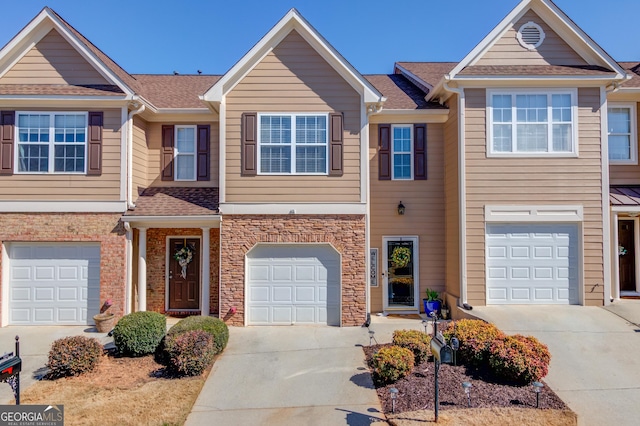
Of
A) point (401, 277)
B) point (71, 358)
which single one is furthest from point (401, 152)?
point (71, 358)

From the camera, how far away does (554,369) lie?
7.34m

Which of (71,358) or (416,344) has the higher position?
(416,344)

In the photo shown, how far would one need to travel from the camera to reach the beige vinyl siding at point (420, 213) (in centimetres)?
1210

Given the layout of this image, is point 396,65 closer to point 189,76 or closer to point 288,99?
point 288,99

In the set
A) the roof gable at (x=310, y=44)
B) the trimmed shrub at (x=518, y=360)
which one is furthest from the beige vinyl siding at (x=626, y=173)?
the trimmed shrub at (x=518, y=360)

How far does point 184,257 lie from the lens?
11.7m

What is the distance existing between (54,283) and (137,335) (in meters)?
4.25

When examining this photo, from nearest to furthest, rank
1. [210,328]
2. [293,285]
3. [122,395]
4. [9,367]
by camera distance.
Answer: [9,367]
[122,395]
[210,328]
[293,285]

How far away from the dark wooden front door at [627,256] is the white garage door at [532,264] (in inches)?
101

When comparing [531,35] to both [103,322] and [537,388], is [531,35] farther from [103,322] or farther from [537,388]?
[103,322]

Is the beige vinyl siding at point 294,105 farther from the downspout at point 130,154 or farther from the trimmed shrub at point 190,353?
the trimmed shrub at point 190,353

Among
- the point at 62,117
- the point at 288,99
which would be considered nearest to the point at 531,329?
the point at 288,99

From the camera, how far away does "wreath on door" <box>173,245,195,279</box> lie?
1172 cm

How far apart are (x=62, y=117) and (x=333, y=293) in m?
9.01
